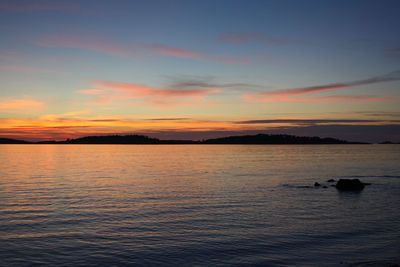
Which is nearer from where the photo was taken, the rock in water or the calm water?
the calm water

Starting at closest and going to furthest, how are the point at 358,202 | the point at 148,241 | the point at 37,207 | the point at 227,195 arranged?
the point at 148,241 → the point at 37,207 → the point at 358,202 → the point at 227,195

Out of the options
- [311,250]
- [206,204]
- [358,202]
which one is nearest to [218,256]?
[311,250]

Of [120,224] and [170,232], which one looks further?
[120,224]

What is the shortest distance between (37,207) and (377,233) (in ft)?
91.0

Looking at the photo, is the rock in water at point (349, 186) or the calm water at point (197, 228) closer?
the calm water at point (197, 228)

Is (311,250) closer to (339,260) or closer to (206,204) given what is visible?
(339,260)

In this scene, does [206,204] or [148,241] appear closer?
[148,241]

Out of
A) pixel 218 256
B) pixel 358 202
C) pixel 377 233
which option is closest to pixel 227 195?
pixel 358 202

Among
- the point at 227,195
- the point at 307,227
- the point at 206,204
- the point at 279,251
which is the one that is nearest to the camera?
the point at 279,251

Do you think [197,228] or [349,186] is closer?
[197,228]

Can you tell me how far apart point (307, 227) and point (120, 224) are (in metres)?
13.6

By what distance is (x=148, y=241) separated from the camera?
2277cm

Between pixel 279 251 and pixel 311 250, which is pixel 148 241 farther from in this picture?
pixel 311 250

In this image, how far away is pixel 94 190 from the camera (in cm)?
4666
